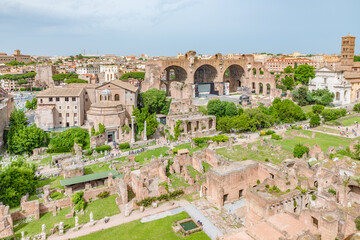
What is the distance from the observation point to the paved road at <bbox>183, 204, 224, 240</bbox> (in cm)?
1970

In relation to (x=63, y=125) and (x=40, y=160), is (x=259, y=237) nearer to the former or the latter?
(x=40, y=160)

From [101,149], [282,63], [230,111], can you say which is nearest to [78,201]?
[101,149]

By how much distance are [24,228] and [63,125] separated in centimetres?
2467

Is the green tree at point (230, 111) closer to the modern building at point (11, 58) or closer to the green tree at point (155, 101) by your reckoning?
the green tree at point (155, 101)

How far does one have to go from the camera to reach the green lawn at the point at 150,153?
34.3 m

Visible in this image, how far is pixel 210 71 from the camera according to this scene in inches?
2849

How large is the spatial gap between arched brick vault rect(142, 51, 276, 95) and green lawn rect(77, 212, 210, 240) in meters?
40.8

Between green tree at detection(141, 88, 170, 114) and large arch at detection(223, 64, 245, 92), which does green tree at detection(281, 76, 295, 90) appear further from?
green tree at detection(141, 88, 170, 114)

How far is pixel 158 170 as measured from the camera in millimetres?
28484

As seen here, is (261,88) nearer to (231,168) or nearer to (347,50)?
(347,50)

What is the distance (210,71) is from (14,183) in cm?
5529

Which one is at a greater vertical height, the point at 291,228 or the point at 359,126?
the point at 359,126

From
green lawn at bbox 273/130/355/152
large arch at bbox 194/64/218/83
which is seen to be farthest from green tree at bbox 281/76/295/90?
green lawn at bbox 273/130/355/152

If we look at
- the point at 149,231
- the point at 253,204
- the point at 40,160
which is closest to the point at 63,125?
the point at 40,160
